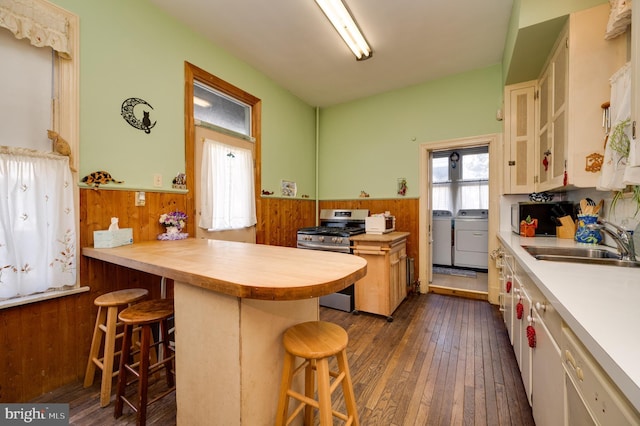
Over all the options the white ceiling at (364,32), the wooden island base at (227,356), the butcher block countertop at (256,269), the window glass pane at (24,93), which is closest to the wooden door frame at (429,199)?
the white ceiling at (364,32)

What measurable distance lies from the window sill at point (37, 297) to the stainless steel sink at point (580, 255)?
3008 mm

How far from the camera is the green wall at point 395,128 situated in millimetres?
3318

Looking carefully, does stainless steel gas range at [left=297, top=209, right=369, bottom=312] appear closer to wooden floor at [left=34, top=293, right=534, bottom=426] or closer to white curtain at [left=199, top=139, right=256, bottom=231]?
wooden floor at [left=34, top=293, right=534, bottom=426]

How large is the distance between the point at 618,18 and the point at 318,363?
251 cm

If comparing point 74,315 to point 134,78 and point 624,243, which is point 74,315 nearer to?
point 134,78

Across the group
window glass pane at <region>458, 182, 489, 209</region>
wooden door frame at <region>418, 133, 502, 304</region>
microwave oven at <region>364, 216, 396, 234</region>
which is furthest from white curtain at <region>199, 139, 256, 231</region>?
window glass pane at <region>458, 182, 489, 209</region>

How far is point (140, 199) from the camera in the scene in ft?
7.00

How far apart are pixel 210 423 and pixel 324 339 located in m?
0.61

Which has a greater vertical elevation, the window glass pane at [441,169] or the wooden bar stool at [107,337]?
the window glass pane at [441,169]

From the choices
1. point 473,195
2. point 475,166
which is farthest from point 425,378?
point 475,166

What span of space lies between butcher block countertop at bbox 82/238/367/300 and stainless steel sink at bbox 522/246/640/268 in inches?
52.9

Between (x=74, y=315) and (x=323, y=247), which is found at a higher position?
(x=323, y=247)

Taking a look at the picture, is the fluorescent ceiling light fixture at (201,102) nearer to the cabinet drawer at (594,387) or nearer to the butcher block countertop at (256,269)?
the butcher block countertop at (256,269)

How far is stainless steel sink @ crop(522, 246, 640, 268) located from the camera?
1.43 m
